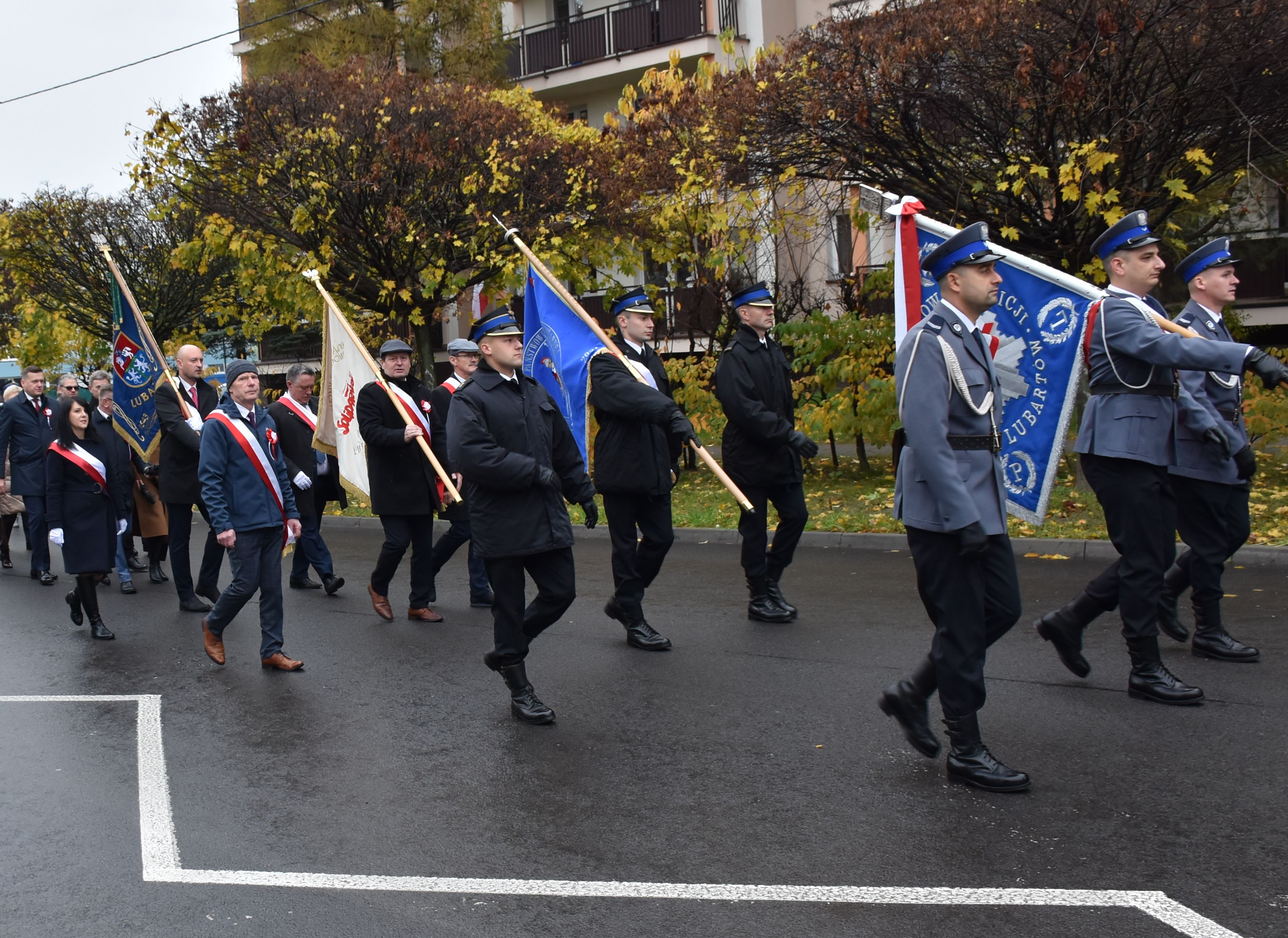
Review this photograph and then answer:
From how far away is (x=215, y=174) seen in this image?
18.5 meters

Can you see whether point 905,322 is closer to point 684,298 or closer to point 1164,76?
point 1164,76

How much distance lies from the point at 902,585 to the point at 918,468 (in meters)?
4.51

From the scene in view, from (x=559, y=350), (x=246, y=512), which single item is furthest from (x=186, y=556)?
(x=559, y=350)

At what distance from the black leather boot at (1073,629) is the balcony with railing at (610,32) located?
24.9m

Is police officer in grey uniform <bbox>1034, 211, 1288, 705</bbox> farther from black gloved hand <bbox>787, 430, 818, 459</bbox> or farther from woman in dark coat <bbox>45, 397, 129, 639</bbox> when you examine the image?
woman in dark coat <bbox>45, 397, 129, 639</bbox>

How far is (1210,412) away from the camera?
19.4 feet

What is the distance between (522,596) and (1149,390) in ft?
9.82

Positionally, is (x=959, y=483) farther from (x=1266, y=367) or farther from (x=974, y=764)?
(x=1266, y=367)

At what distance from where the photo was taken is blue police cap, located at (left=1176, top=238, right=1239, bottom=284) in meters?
6.10

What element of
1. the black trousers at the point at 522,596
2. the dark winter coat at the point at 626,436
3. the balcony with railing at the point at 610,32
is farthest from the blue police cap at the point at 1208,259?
the balcony with railing at the point at 610,32

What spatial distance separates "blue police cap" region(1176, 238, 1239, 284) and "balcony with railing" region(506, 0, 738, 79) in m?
24.0

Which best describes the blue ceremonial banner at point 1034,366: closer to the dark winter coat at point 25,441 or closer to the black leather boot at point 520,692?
the black leather boot at point 520,692

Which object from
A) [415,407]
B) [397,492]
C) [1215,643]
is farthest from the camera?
[415,407]

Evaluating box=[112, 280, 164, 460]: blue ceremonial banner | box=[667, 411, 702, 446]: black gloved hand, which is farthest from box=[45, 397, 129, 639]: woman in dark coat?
box=[667, 411, 702, 446]: black gloved hand
